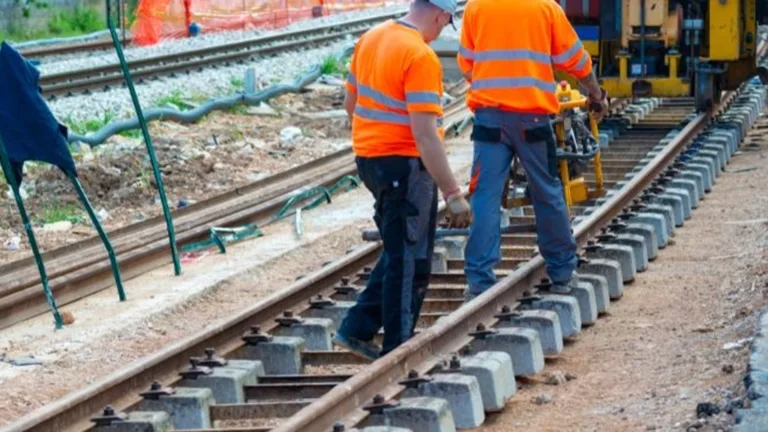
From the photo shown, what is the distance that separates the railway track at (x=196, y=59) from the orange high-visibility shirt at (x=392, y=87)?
15239 millimetres

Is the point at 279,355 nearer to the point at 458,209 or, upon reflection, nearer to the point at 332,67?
the point at 458,209

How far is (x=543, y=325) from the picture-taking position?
916 cm

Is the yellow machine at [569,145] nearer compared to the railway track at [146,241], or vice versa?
the railway track at [146,241]

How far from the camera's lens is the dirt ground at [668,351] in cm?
791

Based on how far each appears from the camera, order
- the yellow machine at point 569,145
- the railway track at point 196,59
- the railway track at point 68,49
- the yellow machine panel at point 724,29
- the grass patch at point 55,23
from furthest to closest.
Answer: the grass patch at point 55,23 → the railway track at point 68,49 → the railway track at point 196,59 → the yellow machine panel at point 724,29 → the yellow machine at point 569,145

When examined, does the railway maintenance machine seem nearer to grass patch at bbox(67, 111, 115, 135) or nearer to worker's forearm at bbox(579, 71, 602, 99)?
grass patch at bbox(67, 111, 115, 135)

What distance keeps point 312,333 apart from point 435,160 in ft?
5.26

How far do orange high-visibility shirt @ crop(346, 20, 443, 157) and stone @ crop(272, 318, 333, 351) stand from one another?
124cm

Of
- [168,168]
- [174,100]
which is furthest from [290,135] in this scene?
[168,168]

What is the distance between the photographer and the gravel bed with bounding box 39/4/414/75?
92.7 ft

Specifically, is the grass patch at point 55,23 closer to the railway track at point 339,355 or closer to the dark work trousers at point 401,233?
the railway track at point 339,355

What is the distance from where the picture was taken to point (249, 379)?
8.17 m

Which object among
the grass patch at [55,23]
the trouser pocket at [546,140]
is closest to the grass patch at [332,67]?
the grass patch at [55,23]

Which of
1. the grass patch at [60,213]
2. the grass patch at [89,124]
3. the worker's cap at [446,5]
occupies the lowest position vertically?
the grass patch at [60,213]
